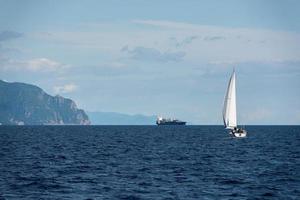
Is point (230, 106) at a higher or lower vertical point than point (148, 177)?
higher

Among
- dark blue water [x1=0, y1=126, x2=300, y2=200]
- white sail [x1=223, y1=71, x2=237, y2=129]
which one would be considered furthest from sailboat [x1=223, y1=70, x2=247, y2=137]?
dark blue water [x1=0, y1=126, x2=300, y2=200]

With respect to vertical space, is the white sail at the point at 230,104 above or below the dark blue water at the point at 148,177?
above

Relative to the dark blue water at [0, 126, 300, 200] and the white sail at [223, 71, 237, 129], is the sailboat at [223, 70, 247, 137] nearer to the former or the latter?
the white sail at [223, 71, 237, 129]

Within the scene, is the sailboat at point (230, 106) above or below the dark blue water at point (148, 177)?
above

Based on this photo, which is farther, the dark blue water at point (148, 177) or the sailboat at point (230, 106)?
the sailboat at point (230, 106)

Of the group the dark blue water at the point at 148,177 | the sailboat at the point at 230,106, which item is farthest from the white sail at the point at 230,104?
the dark blue water at the point at 148,177

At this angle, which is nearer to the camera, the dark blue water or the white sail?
the dark blue water

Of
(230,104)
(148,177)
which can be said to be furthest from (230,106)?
(148,177)

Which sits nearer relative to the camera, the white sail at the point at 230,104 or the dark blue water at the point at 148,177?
the dark blue water at the point at 148,177

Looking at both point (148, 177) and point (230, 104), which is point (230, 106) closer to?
point (230, 104)

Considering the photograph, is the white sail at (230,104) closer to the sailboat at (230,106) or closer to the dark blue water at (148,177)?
the sailboat at (230,106)

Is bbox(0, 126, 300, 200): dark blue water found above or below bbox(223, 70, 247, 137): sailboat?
below

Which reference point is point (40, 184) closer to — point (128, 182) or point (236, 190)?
point (128, 182)

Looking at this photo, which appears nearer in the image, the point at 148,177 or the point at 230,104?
the point at 148,177
